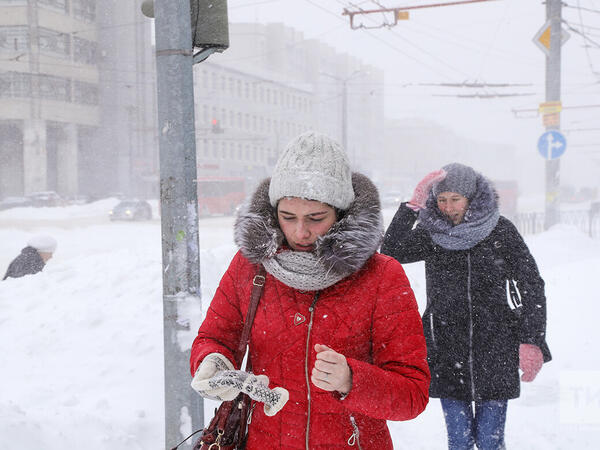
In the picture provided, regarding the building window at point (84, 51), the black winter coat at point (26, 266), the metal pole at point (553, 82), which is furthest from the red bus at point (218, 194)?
the black winter coat at point (26, 266)

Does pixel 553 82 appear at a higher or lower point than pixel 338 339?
higher

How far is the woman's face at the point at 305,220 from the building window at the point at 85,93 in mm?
51007

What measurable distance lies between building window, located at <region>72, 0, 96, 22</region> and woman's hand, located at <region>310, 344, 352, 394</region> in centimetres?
5229

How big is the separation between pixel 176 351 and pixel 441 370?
140cm

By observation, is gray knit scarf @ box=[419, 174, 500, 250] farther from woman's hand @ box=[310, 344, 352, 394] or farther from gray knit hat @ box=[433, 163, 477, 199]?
woman's hand @ box=[310, 344, 352, 394]

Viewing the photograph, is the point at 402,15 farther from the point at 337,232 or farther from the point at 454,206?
the point at 337,232

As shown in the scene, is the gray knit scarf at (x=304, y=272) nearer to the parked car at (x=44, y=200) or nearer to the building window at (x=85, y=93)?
the parked car at (x=44, y=200)

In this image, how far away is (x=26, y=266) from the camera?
837 cm

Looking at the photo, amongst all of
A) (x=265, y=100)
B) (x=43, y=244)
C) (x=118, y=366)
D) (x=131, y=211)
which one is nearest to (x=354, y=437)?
(x=118, y=366)

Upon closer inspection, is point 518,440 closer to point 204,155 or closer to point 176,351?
point 176,351

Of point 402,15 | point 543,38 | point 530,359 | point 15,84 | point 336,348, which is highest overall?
point 15,84

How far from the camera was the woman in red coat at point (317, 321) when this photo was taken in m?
1.78

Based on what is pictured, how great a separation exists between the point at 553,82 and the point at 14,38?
42.0 m

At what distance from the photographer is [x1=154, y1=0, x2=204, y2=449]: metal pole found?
2992 millimetres
